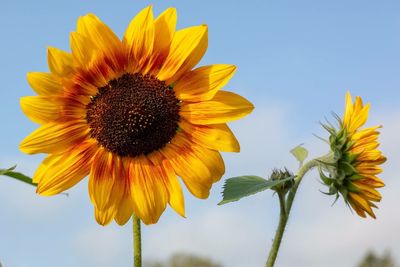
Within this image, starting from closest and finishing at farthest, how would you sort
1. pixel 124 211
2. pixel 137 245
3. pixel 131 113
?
1. pixel 137 245
2. pixel 124 211
3. pixel 131 113

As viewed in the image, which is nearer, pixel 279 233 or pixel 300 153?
pixel 279 233

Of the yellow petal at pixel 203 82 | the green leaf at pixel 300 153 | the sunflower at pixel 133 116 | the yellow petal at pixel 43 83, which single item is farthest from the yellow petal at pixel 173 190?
the green leaf at pixel 300 153

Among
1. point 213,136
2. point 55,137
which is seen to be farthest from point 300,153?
point 55,137

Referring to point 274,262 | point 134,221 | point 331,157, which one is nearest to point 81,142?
point 134,221

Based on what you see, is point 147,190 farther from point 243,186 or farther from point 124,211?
point 243,186

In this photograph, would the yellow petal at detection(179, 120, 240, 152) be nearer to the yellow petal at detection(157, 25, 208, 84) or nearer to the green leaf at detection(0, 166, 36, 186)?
the yellow petal at detection(157, 25, 208, 84)

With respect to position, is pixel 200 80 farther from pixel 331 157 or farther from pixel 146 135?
pixel 331 157

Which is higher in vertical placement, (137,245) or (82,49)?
(82,49)
